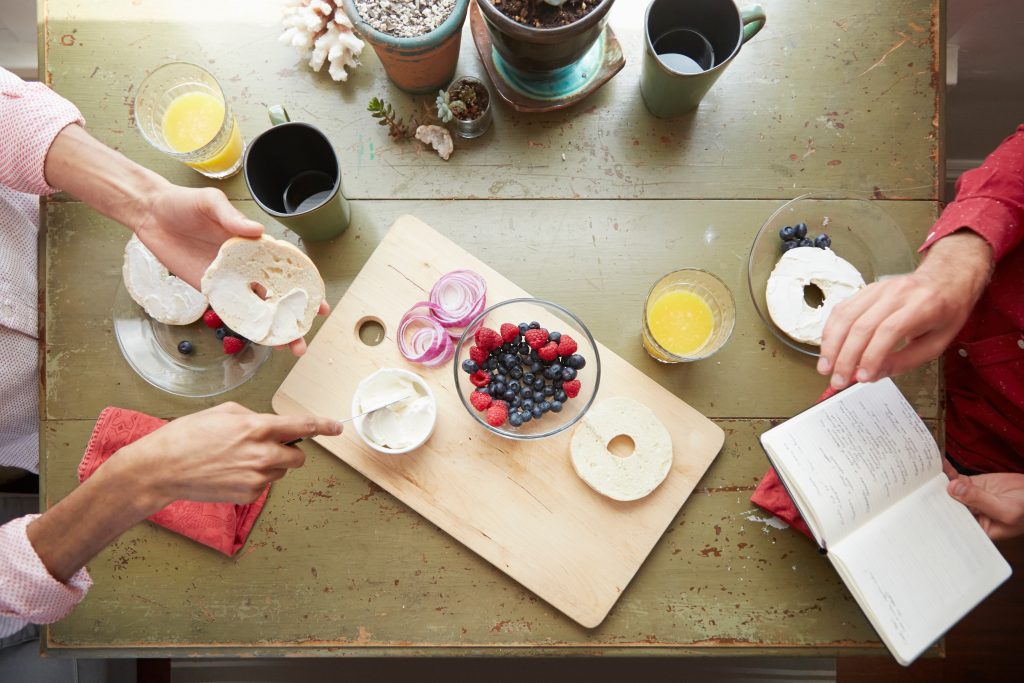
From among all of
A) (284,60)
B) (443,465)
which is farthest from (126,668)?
(284,60)

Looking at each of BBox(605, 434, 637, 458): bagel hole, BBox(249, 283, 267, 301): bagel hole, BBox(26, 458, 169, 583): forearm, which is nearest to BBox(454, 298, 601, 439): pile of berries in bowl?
BBox(605, 434, 637, 458): bagel hole

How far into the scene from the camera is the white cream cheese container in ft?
4.32

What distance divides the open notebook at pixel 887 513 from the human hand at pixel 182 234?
3.41ft

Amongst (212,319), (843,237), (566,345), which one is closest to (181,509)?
(212,319)

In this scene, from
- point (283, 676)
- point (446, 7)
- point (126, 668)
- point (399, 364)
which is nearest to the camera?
point (446, 7)

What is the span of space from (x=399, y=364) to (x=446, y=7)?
741 millimetres

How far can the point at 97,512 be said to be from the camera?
1.16 meters

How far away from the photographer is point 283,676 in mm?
1979

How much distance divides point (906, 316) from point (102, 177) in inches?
62.5

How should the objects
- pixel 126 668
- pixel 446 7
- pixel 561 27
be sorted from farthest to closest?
1. pixel 126 668
2. pixel 446 7
3. pixel 561 27

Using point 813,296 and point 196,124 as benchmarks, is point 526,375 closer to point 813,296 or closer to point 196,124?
point 813,296

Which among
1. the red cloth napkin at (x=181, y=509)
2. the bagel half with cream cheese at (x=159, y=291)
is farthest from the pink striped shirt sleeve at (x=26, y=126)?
the red cloth napkin at (x=181, y=509)

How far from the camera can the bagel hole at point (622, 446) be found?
4.40 feet

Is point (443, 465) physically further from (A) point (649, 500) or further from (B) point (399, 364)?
(A) point (649, 500)
